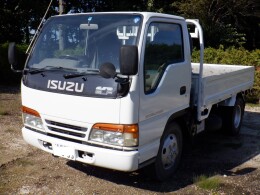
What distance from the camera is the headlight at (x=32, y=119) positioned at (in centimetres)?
448

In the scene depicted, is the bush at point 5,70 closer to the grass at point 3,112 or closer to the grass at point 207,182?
the grass at point 3,112

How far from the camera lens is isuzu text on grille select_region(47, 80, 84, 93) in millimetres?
4047

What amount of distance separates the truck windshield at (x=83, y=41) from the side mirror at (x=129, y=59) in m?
0.41

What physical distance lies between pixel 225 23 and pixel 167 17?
13.9 metres

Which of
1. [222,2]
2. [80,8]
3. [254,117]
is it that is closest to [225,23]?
[222,2]

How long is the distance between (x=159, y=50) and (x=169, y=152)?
52.9 inches

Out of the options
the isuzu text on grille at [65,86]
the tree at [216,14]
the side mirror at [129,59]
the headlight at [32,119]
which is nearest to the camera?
the side mirror at [129,59]

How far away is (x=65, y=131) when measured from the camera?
14.0 ft

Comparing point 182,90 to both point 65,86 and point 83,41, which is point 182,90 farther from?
point 65,86

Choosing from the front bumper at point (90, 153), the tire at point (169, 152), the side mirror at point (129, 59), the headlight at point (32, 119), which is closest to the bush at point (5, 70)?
the headlight at point (32, 119)

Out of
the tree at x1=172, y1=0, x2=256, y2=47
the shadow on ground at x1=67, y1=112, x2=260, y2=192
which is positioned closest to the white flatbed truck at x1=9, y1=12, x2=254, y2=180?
the shadow on ground at x1=67, y1=112, x2=260, y2=192

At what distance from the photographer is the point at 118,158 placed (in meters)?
3.93

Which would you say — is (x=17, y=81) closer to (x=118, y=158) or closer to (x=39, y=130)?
(x=39, y=130)

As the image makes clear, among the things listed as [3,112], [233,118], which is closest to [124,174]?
[233,118]
